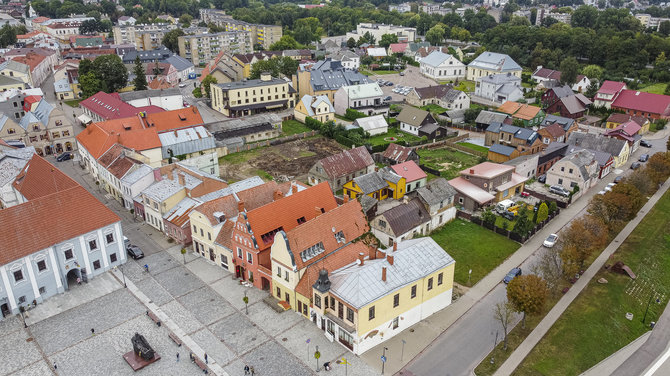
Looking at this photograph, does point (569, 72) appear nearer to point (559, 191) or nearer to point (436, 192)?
point (559, 191)

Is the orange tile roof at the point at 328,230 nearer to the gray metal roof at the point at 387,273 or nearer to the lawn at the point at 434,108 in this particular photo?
the gray metal roof at the point at 387,273

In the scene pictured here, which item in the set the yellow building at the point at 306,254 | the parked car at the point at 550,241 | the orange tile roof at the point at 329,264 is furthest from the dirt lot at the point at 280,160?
the parked car at the point at 550,241

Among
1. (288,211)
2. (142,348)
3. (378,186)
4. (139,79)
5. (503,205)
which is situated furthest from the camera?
(139,79)

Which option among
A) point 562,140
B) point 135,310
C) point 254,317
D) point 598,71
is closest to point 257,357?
point 254,317

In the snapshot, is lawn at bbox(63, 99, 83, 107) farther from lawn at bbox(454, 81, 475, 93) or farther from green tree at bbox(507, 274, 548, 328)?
green tree at bbox(507, 274, 548, 328)

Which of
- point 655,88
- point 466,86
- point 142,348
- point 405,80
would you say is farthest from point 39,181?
point 655,88

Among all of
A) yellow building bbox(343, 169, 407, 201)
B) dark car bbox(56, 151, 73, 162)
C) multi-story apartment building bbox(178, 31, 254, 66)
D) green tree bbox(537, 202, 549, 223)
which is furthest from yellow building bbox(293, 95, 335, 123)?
multi-story apartment building bbox(178, 31, 254, 66)
